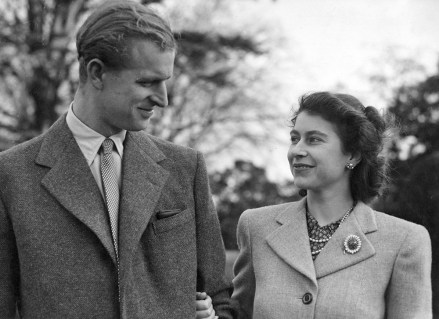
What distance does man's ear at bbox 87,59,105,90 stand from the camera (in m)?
2.87

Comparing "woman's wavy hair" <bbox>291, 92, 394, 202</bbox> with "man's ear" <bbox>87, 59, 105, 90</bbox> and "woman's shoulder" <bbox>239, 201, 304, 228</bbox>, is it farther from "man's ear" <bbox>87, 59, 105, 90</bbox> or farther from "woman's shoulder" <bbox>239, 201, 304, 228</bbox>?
"man's ear" <bbox>87, 59, 105, 90</bbox>

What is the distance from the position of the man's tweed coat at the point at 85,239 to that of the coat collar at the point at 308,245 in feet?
1.84

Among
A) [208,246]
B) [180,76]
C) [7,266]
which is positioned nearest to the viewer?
[7,266]

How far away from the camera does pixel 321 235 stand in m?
3.48

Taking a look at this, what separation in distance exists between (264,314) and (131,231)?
840 millimetres

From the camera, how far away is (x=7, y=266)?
110 inches

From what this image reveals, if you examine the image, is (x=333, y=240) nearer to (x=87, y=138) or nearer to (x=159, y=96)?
(x=159, y=96)

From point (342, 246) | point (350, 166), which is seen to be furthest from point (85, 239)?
point (350, 166)

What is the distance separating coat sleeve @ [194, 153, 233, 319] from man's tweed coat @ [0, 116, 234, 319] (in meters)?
0.05

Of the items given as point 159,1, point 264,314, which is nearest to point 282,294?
point 264,314

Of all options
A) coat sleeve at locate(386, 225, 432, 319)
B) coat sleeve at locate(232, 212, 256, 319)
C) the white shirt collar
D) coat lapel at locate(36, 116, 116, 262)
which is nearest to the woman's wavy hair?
coat sleeve at locate(386, 225, 432, 319)

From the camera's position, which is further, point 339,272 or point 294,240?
point 294,240

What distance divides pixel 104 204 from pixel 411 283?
1.38 m

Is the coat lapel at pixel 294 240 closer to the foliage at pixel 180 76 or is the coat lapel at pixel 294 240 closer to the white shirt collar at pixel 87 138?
the white shirt collar at pixel 87 138
